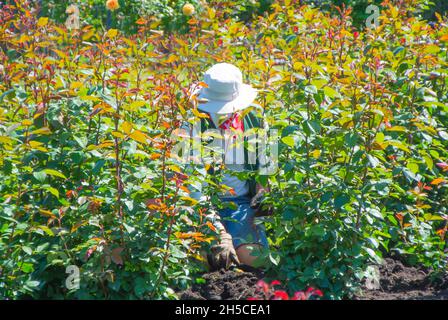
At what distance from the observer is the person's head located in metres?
3.81

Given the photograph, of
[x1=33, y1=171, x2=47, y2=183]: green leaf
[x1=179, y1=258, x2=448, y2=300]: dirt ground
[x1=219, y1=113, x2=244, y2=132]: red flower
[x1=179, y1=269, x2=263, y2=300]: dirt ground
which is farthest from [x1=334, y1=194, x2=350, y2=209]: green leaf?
[x1=33, y1=171, x2=47, y2=183]: green leaf

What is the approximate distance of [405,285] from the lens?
3604 mm

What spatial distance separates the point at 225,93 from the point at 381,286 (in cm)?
126

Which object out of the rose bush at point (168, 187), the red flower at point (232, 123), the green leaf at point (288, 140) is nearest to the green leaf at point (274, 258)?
the rose bush at point (168, 187)

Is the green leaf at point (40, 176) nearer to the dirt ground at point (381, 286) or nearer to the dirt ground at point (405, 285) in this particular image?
the dirt ground at point (381, 286)

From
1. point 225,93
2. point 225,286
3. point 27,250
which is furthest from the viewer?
point 225,93

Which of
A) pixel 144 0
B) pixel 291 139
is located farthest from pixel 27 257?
pixel 144 0

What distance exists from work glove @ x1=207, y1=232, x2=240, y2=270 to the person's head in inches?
25.8

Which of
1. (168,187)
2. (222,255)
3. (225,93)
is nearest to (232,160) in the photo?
(225,93)

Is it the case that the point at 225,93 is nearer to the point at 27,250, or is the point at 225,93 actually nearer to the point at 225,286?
the point at 225,286

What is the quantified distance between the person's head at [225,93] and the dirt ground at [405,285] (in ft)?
3.61

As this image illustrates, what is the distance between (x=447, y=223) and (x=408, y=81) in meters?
0.77
